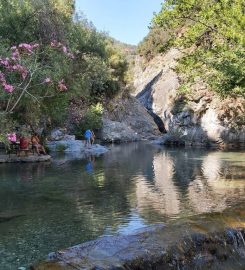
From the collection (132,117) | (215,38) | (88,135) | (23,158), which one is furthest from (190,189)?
(132,117)

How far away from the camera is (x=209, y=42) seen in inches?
1038

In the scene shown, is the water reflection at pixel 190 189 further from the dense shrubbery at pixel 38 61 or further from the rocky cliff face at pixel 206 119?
the rocky cliff face at pixel 206 119

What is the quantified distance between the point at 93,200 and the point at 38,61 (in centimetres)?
868

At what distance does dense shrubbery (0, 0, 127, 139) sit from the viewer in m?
17.1

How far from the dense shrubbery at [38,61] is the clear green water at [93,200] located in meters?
2.94

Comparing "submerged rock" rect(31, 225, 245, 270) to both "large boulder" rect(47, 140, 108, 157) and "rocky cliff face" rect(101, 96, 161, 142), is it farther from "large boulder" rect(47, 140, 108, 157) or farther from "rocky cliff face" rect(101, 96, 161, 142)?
"rocky cliff face" rect(101, 96, 161, 142)

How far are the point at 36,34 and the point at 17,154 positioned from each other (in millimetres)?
7915

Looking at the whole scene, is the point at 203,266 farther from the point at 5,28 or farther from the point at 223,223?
the point at 5,28

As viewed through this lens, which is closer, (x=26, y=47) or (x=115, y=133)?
(x=26, y=47)

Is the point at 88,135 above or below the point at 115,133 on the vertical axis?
below

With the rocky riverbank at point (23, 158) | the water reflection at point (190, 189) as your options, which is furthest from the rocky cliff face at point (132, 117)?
the water reflection at point (190, 189)

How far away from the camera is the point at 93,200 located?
15.6 metres

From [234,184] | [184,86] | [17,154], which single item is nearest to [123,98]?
[17,154]

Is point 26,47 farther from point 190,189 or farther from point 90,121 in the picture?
point 90,121
